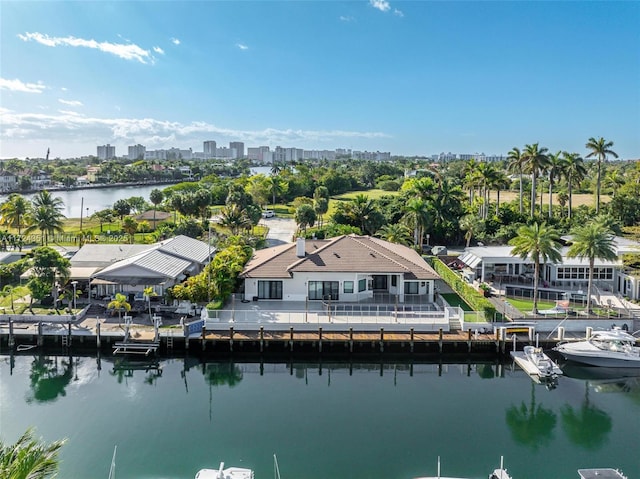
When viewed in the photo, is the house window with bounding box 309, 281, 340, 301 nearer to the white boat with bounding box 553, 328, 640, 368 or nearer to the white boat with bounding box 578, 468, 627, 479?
the white boat with bounding box 553, 328, 640, 368

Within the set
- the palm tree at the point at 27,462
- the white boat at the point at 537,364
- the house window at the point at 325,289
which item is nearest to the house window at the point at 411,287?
the house window at the point at 325,289

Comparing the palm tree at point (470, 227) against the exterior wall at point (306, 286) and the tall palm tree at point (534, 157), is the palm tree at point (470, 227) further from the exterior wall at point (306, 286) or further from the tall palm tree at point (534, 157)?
the exterior wall at point (306, 286)

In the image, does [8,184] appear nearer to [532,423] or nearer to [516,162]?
[516,162]

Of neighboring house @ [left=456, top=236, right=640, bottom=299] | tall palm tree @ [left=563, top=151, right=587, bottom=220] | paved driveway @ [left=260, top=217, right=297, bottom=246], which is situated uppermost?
tall palm tree @ [left=563, top=151, right=587, bottom=220]

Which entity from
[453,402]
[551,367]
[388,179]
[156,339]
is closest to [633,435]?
[551,367]

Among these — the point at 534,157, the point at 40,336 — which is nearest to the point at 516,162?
the point at 534,157

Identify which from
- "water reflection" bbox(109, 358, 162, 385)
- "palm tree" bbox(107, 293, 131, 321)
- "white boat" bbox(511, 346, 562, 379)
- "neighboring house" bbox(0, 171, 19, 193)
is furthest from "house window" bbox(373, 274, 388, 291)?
"neighboring house" bbox(0, 171, 19, 193)
